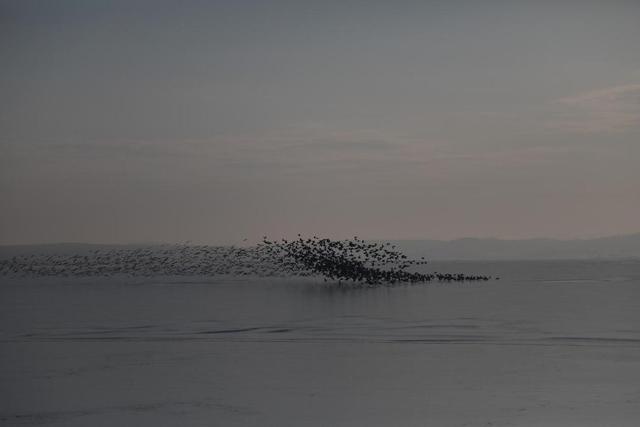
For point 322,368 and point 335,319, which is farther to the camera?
point 335,319

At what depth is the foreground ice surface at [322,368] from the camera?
357 inches

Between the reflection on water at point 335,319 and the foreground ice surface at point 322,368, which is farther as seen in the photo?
the reflection on water at point 335,319

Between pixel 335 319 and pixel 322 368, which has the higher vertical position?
pixel 335 319

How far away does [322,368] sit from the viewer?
1197cm

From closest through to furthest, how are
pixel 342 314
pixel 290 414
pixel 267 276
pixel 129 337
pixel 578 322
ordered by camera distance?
pixel 290 414 → pixel 129 337 → pixel 578 322 → pixel 342 314 → pixel 267 276

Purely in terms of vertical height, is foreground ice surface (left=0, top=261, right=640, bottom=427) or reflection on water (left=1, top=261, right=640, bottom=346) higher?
reflection on water (left=1, top=261, right=640, bottom=346)

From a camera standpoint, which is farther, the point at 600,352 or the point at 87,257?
the point at 87,257

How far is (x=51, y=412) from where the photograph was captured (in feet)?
30.4

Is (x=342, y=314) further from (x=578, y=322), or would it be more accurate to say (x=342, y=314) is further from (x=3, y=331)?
(x=3, y=331)

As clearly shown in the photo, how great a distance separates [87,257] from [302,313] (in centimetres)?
4343

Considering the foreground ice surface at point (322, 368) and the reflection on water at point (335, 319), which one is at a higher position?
the reflection on water at point (335, 319)

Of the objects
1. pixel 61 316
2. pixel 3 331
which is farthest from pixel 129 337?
pixel 61 316

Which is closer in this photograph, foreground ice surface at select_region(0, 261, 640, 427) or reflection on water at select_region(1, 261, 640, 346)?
foreground ice surface at select_region(0, 261, 640, 427)

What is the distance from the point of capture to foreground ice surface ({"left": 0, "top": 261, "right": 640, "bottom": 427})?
9078mm
